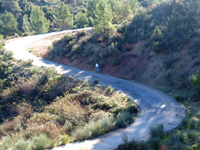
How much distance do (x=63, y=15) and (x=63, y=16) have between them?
296 millimetres

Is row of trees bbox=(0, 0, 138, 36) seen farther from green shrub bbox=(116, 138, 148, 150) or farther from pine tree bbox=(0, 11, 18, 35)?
green shrub bbox=(116, 138, 148, 150)

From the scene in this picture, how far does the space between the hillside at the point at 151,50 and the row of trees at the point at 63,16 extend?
3127mm

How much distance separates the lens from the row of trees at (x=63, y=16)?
29127mm

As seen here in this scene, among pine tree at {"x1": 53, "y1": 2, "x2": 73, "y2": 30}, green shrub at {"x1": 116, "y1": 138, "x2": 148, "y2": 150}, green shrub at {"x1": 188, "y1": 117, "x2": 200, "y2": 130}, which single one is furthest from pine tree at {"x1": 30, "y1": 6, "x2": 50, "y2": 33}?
green shrub at {"x1": 116, "y1": 138, "x2": 148, "y2": 150}

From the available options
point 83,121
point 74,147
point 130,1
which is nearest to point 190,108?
point 83,121

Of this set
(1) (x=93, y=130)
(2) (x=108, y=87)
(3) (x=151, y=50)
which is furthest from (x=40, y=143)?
(3) (x=151, y=50)

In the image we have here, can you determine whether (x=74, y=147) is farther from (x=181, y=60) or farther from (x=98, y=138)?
(x=181, y=60)

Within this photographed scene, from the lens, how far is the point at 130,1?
42094 mm

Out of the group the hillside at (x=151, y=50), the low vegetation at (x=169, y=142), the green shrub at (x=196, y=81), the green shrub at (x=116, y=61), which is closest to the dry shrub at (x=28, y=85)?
the hillside at (x=151, y=50)

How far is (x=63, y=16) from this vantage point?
52656mm

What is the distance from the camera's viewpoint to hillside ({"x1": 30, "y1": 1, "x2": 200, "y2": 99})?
16.9m

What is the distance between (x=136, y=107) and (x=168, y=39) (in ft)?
36.6

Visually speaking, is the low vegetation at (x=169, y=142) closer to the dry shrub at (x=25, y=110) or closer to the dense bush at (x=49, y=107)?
the dense bush at (x=49, y=107)

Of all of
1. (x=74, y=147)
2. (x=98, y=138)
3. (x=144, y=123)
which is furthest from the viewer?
(x=144, y=123)
